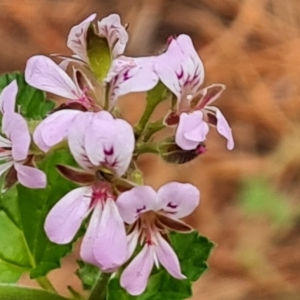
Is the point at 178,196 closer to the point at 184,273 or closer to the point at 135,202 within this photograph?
the point at 135,202

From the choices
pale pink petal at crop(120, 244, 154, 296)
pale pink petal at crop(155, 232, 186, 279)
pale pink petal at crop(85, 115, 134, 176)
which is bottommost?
pale pink petal at crop(120, 244, 154, 296)

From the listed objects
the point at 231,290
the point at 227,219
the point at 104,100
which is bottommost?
the point at 231,290

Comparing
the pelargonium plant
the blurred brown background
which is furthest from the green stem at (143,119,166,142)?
the blurred brown background

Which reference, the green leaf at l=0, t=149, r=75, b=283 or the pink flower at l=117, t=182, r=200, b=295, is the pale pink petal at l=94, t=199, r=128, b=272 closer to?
the pink flower at l=117, t=182, r=200, b=295

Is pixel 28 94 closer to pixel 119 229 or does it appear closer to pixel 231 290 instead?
pixel 119 229

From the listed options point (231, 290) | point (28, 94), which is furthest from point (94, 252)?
point (231, 290)

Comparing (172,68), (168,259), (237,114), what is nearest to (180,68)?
(172,68)
